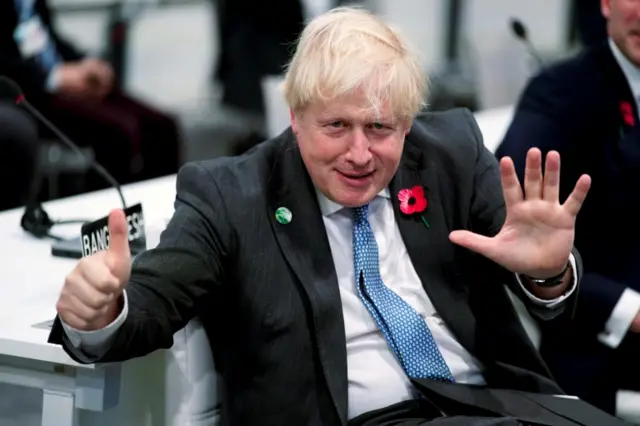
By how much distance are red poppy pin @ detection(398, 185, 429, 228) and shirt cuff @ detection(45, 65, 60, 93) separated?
2.52m

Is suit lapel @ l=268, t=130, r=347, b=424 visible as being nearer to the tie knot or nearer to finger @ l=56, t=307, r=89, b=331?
the tie knot

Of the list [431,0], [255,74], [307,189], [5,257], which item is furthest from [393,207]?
[431,0]

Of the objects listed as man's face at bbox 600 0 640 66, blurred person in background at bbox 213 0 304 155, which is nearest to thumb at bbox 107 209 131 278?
man's face at bbox 600 0 640 66

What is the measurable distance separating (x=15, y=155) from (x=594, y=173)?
78.7 inches

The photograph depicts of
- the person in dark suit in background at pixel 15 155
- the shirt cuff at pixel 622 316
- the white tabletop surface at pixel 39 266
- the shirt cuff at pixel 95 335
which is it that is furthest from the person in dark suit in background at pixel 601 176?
the person in dark suit in background at pixel 15 155

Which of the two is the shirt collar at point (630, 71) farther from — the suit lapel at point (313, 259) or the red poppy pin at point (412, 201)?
the suit lapel at point (313, 259)

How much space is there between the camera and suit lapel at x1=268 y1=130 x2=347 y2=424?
6.76 feet

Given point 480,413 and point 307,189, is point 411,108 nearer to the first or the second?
point 307,189

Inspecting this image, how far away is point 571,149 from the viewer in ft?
8.66

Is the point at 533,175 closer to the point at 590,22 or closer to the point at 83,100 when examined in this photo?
the point at 83,100

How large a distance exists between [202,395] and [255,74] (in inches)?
147

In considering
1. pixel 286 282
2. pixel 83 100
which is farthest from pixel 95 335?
pixel 83 100

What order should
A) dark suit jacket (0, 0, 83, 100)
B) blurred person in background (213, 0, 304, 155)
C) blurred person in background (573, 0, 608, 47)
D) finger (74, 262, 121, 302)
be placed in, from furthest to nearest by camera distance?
blurred person in background (213, 0, 304, 155) < blurred person in background (573, 0, 608, 47) < dark suit jacket (0, 0, 83, 100) < finger (74, 262, 121, 302)

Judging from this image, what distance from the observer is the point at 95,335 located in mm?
1815
